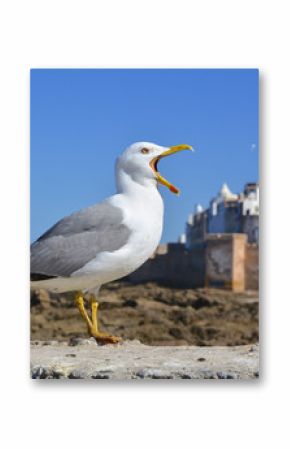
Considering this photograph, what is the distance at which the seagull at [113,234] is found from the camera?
468 centimetres

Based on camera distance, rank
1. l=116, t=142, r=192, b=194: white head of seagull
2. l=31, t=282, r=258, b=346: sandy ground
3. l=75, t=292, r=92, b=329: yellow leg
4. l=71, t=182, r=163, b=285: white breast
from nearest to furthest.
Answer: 1. l=71, t=182, r=163, b=285: white breast
2. l=116, t=142, r=192, b=194: white head of seagull
3. l=75, t=292, r=92, b=329: yellow leg
4. l=31, t=282, r=258, b=346: sandy ground

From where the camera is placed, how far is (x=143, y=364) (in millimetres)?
4688

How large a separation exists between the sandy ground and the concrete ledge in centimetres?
47

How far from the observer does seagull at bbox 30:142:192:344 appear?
4.68 metres

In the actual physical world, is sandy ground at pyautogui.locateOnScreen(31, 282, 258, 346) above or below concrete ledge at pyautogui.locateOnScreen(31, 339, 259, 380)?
above

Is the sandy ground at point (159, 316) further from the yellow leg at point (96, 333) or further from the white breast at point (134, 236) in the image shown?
the white breast at point (134, 236)

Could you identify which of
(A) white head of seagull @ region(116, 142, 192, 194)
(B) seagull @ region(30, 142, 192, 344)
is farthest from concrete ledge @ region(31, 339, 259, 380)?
(A) white head of seagull @ region(116, 142, 192, 194)

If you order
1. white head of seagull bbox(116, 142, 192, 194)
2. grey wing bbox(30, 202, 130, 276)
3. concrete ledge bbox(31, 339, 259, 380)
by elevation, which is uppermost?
white head of seagull bbox(116, 142, 192, 194)

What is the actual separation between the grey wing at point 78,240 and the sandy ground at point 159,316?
17.5 inches

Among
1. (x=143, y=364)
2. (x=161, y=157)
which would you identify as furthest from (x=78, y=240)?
(x=143, y=364)

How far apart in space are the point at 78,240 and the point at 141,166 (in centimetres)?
54

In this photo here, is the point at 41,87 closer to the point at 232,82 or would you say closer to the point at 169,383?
the point at 232,82

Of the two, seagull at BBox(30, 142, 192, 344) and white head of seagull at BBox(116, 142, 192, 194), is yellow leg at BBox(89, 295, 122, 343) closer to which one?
seagull at BBox(30, 142, 192, 344)
